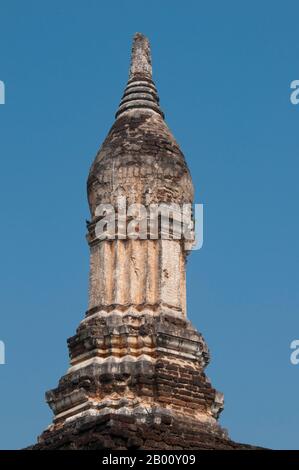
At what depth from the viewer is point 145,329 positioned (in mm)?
24469

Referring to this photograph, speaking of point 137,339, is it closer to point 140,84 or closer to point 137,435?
point 137,435

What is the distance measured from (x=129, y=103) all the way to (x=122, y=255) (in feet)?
12.9

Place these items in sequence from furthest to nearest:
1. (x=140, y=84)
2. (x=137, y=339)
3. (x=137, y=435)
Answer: (x=140, y=84)
(x=137, y=339)
(x=137, y=435)

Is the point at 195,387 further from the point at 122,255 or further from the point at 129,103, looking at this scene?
the point at 129,103

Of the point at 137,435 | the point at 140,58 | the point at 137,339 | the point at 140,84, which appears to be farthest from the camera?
the point at 140,58

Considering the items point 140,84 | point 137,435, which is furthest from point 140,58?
point 137,435

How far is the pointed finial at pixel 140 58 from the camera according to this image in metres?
28.6

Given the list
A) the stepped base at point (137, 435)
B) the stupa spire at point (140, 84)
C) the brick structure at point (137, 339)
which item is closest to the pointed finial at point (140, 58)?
the stupa spire at point (140, 84)

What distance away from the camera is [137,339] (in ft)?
80.4

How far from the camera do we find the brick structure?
906 inches

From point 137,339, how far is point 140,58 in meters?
7.24

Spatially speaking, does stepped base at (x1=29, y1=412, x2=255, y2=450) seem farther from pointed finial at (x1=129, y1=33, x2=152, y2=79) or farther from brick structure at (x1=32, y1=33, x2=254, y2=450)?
pointed finial at (x1=129, y1=33, x2=152, y2=79)

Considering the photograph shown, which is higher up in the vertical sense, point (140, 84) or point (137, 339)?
point (140, 84)
